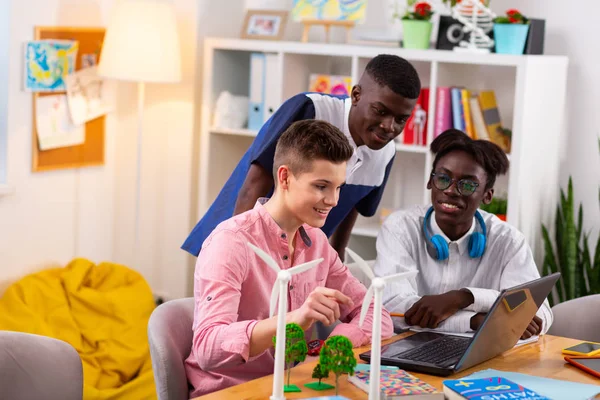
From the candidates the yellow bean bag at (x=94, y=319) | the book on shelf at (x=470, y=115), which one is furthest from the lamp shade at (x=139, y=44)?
the book on shelf at (x=470, y=115)

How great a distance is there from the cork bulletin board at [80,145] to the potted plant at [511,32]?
73.5 inches

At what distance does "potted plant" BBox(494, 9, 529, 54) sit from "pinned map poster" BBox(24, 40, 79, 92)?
1918 mm

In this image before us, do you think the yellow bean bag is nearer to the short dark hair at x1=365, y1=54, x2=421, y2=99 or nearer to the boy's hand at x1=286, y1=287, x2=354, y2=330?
the short dark hair at x1=365, y1=54, x2=421, y2=99

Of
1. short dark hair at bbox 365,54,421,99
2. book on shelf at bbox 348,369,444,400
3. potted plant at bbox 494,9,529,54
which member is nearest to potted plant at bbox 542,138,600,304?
potted plant at bbox 494,9,529,54

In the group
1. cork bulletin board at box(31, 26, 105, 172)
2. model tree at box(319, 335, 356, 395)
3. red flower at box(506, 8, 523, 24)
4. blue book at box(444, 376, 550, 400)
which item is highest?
red flower at box(506, 8, 523, 24)

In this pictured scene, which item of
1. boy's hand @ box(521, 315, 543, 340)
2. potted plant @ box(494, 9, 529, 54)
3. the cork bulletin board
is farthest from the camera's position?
the cork bulletin board

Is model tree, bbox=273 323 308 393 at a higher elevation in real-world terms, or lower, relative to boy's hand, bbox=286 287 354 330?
lower

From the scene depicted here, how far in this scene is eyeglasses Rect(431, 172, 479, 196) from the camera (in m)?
2.46

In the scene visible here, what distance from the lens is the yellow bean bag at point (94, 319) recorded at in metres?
3.62

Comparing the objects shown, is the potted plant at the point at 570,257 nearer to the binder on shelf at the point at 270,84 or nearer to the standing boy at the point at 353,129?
the binder on shelf at the point at 270,84

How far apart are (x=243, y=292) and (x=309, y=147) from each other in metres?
0.36

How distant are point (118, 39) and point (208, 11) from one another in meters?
0.55

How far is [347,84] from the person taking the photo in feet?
13.3

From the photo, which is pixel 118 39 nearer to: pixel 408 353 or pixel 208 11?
pixel 208 11
